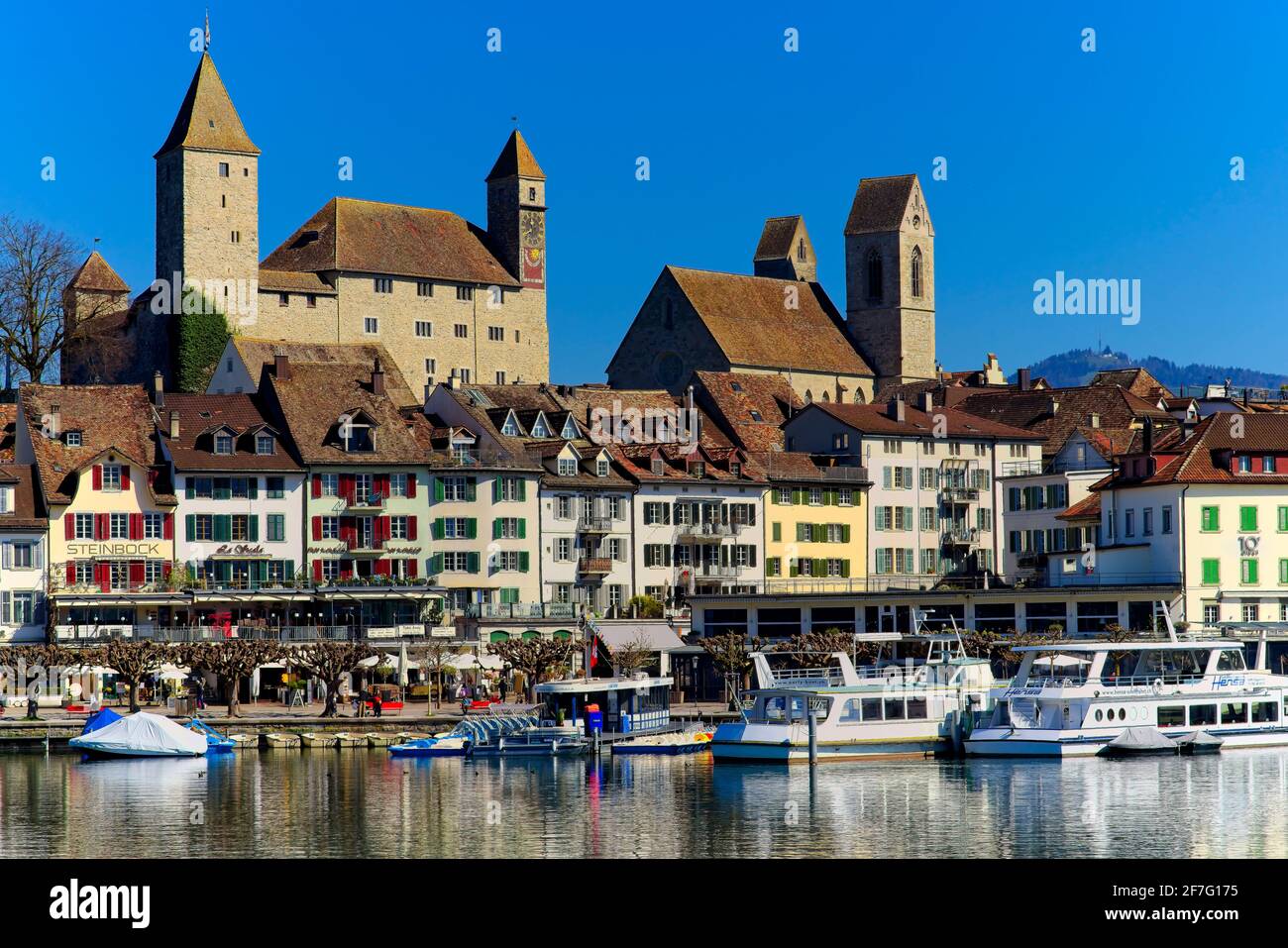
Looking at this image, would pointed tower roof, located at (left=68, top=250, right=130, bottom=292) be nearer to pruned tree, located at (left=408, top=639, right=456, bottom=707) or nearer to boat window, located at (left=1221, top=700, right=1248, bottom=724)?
pruned tree, located at (left=408, top=639, right=456, bottom=707)

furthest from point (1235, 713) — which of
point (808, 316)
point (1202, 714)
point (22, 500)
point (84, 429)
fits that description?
point (808, 316)

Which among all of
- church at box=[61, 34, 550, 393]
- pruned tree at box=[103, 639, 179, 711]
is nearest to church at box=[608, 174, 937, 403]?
church at box=[61, 34, 550, 393]

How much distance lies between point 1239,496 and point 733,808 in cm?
4483

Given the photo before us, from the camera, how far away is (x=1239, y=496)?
318ft

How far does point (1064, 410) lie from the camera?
416ft

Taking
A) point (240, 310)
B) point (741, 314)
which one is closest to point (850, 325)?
point (741, 314)

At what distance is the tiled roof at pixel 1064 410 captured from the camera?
12431cm

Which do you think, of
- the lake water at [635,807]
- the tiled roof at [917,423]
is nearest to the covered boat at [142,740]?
the lake water at [635,807]

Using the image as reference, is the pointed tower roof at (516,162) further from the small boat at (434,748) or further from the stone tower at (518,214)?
the small boat at (434,748)

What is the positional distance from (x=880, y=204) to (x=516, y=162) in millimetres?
33883

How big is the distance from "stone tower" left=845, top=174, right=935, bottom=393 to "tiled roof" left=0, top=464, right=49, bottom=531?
8372 cm

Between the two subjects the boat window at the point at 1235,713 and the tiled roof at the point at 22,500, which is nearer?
the boat window at the point at 1235,713

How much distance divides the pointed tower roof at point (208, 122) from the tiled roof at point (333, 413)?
3850cm
